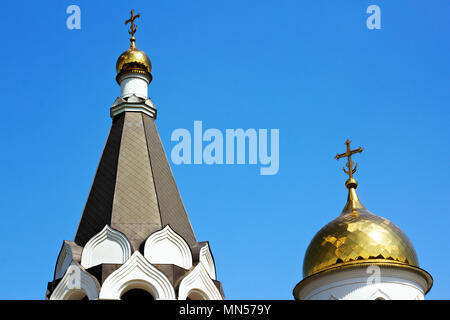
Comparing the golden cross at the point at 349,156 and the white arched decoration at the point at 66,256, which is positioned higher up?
the golden cross at the point at 349,156

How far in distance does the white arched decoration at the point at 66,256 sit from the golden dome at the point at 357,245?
386cm

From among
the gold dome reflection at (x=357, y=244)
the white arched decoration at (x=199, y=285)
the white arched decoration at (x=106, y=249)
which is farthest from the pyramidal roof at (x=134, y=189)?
the gold dome reflection at (x=357, y=244)

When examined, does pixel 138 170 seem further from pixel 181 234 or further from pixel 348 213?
pixel 348 213

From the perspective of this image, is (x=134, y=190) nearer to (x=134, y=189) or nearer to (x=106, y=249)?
(x=134, y=189)

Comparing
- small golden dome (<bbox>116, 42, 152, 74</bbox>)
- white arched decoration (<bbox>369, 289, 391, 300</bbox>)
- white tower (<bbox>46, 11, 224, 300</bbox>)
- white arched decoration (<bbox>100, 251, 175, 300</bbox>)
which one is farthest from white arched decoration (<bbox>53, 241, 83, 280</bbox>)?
white arched decoration (<bbox>369, 289, 391, 300</bbox>)

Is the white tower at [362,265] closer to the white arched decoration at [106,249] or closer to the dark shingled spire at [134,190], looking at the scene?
the dark shingled spire at [134,190]

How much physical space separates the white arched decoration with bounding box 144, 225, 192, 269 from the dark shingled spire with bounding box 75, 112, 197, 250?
129 mm

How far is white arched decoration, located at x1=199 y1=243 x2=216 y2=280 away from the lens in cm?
1095

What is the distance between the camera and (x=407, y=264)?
12.8 meters

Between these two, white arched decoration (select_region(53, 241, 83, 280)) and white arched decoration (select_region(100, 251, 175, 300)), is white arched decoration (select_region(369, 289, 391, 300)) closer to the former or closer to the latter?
white arched decoration (select_region(100, 251, 175, 300))

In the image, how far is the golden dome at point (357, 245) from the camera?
12.8 m

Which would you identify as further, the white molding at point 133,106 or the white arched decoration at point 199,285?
the white molding at point 133,106
